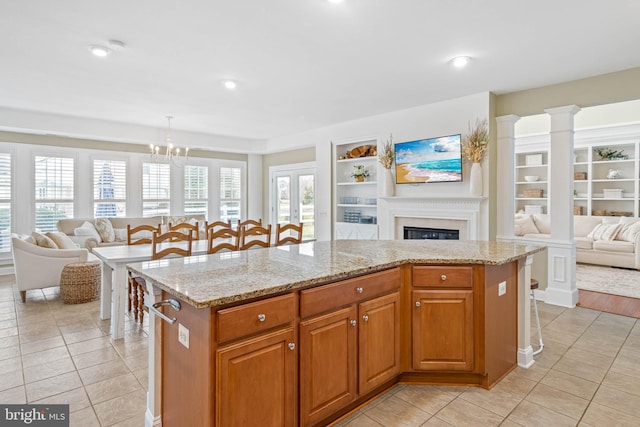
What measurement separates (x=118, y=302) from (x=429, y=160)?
4200mm

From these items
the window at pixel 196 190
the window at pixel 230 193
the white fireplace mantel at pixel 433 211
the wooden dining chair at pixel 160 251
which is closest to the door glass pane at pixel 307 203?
the window at pixel 230 193

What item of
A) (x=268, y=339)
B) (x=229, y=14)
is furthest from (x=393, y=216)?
(x=268, y=339)

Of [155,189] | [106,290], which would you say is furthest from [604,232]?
[155,189]

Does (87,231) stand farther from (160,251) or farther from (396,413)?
(396,413)

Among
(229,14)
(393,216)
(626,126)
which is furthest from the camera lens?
(626,126)

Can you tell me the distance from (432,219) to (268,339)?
405 cm

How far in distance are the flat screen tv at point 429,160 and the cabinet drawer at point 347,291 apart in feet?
9.75

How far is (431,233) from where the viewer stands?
17.4 ft

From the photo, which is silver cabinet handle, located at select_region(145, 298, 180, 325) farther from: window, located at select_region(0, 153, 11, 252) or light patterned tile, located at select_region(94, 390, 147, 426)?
window, located at select_region(0, 153, 11, 252)

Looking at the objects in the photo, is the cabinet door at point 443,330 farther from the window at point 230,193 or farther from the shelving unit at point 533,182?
the window at point 230,193

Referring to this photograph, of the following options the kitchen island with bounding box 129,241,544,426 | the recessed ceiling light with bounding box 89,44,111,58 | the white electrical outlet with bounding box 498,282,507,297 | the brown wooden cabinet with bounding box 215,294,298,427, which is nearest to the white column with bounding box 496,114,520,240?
the kitchen island with bounding box 129,241,544,426

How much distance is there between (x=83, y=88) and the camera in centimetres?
442

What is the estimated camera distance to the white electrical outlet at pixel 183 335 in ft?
5.62

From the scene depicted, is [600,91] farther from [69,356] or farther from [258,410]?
[69,356]
